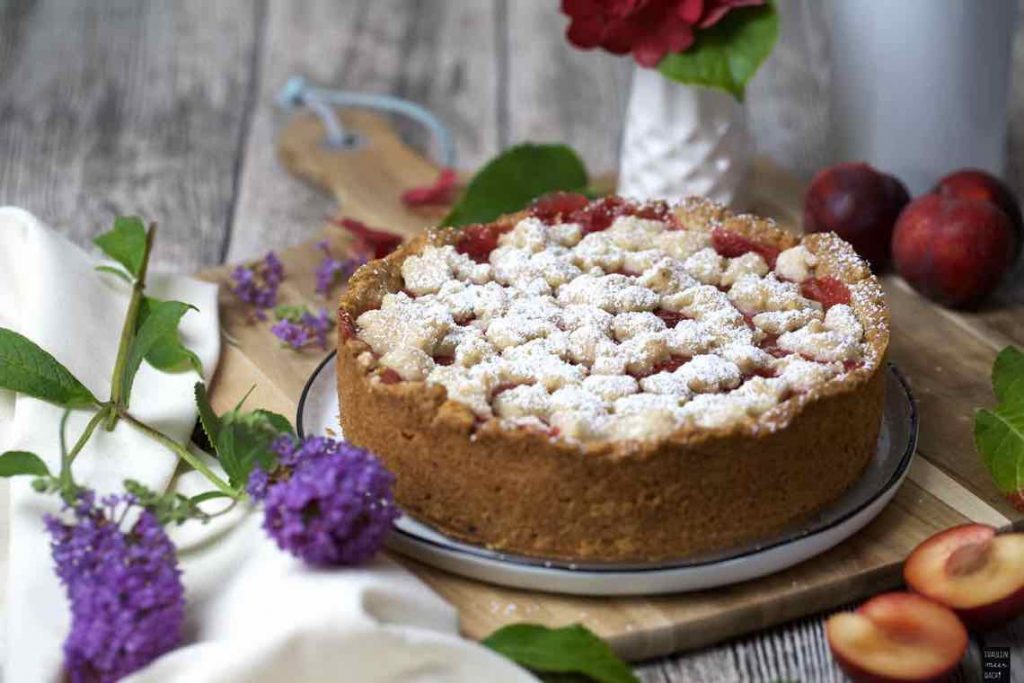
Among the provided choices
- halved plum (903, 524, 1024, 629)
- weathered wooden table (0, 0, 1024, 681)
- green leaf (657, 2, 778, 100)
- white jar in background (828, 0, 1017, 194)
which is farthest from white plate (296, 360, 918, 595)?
weathered wooden table (0, 0, 1024, 681)

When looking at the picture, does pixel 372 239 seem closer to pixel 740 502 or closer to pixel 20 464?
pixel 20 464

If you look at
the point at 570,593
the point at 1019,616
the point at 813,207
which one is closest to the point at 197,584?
the point at 570,593

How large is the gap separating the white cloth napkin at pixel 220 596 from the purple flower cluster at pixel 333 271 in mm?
457

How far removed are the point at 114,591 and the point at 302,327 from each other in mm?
970

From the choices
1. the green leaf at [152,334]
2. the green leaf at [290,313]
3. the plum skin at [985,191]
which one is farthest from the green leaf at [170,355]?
the plum skin at [985,191]

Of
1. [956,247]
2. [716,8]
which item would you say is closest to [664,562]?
[956,247]

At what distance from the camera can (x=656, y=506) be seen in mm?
1899

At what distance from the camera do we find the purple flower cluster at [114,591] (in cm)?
174

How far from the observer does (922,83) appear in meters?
3.04

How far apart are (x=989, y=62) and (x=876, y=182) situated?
1.24 ft

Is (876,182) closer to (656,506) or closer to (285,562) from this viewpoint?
(656,506)

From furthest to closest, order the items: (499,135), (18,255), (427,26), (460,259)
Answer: (427,26) → (499,135) → (18,255) → (460,259)

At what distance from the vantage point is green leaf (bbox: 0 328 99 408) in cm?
220

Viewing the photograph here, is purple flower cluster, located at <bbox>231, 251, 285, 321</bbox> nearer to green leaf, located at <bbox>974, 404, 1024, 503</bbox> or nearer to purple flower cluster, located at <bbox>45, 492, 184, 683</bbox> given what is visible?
purple flower cluster, located at <bbox>45, 492, 184, 683</bbox>
